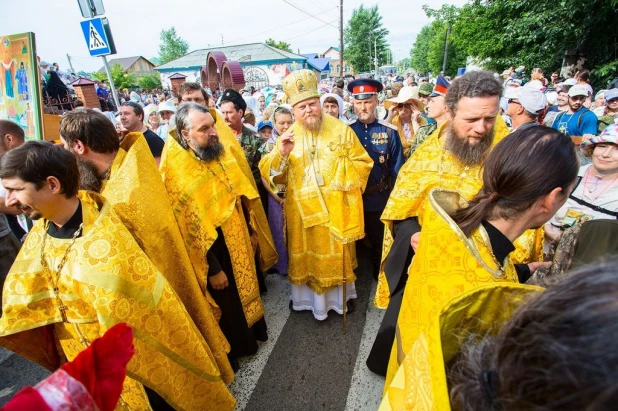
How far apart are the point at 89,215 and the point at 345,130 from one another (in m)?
2.16

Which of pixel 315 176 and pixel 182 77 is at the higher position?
pixel 182 77

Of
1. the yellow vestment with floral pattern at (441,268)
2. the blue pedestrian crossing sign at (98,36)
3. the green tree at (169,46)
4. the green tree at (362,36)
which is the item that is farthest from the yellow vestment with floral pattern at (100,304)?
the green tree at (169,46)

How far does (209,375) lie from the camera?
1828mm

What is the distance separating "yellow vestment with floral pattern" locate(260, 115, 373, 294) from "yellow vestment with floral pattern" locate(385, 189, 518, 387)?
1522mm

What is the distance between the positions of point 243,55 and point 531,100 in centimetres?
4458

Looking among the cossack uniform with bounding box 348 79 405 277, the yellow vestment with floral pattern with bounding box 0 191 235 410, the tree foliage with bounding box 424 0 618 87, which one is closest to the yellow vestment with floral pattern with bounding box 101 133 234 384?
the yellow vestment with floral pattern with bounding box 0 191 235 410

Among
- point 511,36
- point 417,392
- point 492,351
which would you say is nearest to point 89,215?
point 417,392

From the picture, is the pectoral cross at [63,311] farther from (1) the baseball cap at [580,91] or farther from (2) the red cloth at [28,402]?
(1) the baseball cap at [580,91]

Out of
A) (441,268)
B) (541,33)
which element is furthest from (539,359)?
(541,33)

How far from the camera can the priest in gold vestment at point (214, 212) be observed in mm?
2318

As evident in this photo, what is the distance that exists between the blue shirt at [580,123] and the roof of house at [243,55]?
126 feet

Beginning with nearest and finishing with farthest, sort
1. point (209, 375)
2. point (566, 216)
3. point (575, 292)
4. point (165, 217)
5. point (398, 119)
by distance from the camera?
point (575, 292) → point (209, 375) → point (165, 217) → point (566, 216) → point (398, 119)

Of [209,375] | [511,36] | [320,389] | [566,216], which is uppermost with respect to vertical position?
[511,36]

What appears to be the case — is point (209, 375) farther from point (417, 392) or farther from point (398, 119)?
point (398, 119)
